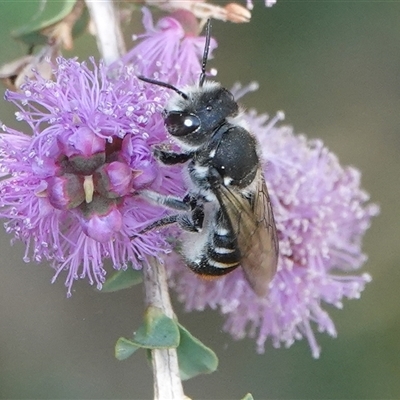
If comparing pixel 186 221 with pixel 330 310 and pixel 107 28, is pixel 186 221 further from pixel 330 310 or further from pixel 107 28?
pixel 330 310

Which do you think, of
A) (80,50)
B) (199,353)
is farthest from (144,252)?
(80,50)

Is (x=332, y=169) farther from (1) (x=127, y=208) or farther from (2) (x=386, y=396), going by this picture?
(2) (x=386, y=396)

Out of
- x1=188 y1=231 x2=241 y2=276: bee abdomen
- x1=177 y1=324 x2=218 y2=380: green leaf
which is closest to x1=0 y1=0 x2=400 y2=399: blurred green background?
x1=177 y1=324 x2=218 y2=380: green leaf

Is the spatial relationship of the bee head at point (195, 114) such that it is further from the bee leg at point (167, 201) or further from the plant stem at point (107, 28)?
the plant stem at point (107, 28)

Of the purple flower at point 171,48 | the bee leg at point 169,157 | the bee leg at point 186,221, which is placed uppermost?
the purple flower at point 171,48

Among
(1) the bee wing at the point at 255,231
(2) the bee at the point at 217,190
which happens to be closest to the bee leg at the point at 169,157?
(2) the bee at the point at 217,190

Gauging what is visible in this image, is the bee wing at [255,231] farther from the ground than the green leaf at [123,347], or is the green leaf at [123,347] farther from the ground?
the bee wing at [255,231]
